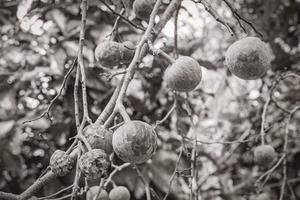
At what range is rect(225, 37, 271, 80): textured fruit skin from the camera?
46.7 inches

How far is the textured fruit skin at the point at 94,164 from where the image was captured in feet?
2.85

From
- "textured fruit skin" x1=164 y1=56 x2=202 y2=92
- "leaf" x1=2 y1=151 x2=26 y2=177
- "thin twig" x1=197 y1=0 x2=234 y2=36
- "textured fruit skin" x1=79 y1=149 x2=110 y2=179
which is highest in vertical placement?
"thin twig" x1=197 y1=0 x2=234 y2=36

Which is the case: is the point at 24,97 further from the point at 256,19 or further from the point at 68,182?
the point at 256,19

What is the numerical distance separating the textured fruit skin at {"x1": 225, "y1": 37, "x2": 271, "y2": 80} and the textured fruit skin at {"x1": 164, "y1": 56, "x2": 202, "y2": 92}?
11 centimetres

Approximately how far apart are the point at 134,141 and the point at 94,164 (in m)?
0.12

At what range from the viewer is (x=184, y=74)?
3.91 ft

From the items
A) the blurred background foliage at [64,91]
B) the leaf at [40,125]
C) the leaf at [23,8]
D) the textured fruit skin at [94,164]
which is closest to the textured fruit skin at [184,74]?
the textured fruit skin at [94,164]

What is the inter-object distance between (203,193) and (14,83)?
5.01 feet

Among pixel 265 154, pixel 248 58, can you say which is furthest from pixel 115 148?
pixel 265 154

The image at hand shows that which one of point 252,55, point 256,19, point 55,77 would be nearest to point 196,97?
point 256,19

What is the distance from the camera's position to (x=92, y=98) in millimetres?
2180

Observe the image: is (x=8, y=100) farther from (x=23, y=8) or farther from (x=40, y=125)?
(x=23, y=8)

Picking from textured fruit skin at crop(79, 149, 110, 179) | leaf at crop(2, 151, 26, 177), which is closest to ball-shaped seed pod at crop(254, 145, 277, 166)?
textured fruit skin at crop(79, 149, 110, 179)

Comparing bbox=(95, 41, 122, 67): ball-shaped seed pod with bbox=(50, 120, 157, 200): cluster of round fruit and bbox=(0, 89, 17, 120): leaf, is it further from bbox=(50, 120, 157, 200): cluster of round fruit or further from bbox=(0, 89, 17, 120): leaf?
bbox=(0, 89, 17, 120): leaf
